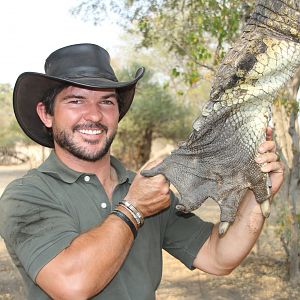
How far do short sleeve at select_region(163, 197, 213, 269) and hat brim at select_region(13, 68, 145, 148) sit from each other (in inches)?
27.2

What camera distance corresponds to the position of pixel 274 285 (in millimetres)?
7664

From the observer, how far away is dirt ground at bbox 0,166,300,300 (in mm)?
7263

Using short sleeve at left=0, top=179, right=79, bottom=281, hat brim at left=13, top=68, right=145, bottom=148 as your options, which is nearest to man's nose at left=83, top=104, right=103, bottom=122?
hat brim at left=13, top=68, right=145, bottom=148

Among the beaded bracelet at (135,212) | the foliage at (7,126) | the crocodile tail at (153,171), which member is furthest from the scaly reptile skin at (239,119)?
the foliage at (7,126)

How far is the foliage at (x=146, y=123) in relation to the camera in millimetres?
22828

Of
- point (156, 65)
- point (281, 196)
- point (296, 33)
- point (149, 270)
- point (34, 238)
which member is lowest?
point (156, 65)

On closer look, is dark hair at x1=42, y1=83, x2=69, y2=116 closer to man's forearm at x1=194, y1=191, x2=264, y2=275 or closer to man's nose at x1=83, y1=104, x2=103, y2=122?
man's nose at x1=83, y1=104, x2=103, y2=122

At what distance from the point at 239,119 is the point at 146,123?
21.0 meters

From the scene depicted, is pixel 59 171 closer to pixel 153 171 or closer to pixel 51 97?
pixel 51 97

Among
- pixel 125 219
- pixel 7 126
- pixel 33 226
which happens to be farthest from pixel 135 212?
pixel 7 126

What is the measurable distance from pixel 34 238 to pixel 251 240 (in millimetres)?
1077

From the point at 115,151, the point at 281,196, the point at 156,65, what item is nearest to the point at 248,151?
the point at 281,196

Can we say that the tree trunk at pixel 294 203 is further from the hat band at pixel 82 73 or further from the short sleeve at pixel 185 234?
the hat band at pixel 82 73

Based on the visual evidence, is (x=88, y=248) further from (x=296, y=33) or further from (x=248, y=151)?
(x=296, y=33)
